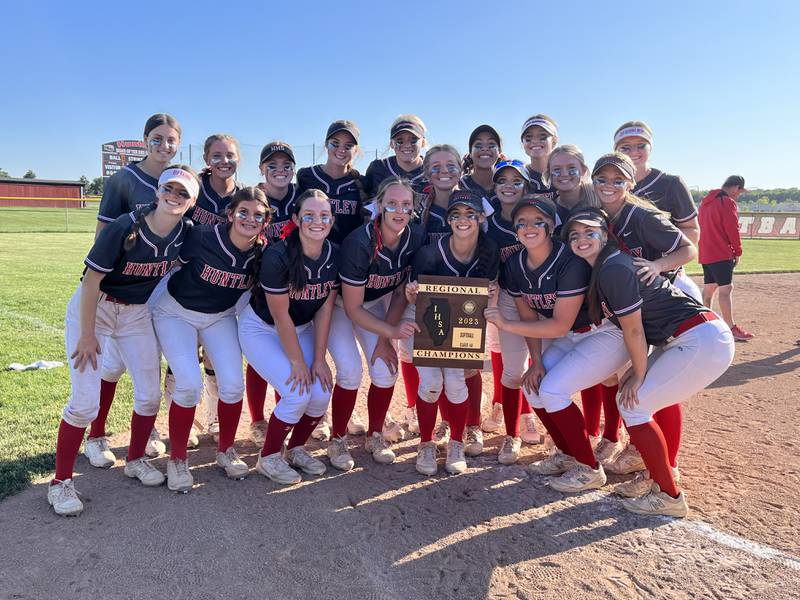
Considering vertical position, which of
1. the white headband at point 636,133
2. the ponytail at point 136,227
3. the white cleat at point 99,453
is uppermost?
the white headband at point 636,133

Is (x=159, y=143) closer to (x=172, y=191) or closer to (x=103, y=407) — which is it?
(x=172, y=191)

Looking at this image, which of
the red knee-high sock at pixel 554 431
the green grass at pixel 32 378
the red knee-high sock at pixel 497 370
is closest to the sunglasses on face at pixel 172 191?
the green grass at pixel 32 378

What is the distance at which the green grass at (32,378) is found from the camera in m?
3.62

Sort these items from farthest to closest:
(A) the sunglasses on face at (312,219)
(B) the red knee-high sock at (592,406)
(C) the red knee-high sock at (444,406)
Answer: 1. (B) the red knee-high sock at (592,406)
2. (C) the red knee-high sock at (444,406)
3. (A) the sunglasses on face at (312,219)

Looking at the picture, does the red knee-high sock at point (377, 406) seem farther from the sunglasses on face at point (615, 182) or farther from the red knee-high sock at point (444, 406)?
the sunglasses on face at point (615, 182)

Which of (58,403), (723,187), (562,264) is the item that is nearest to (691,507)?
(562,264)

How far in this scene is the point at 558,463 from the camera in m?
3.63

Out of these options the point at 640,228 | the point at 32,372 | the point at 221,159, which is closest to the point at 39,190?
the point at 32,372

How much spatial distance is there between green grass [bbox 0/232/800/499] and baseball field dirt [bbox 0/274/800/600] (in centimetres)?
32

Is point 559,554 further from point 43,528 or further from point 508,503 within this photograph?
point 43,528

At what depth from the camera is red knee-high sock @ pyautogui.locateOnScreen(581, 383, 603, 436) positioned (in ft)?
13.3

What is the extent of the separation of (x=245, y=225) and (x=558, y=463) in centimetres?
241

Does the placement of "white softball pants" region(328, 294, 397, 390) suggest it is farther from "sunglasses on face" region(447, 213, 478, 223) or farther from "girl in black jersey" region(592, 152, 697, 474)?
"girl in black jersey" region(592, 152, 697, 474)

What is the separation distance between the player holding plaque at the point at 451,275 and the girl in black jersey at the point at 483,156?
0.66 meters
